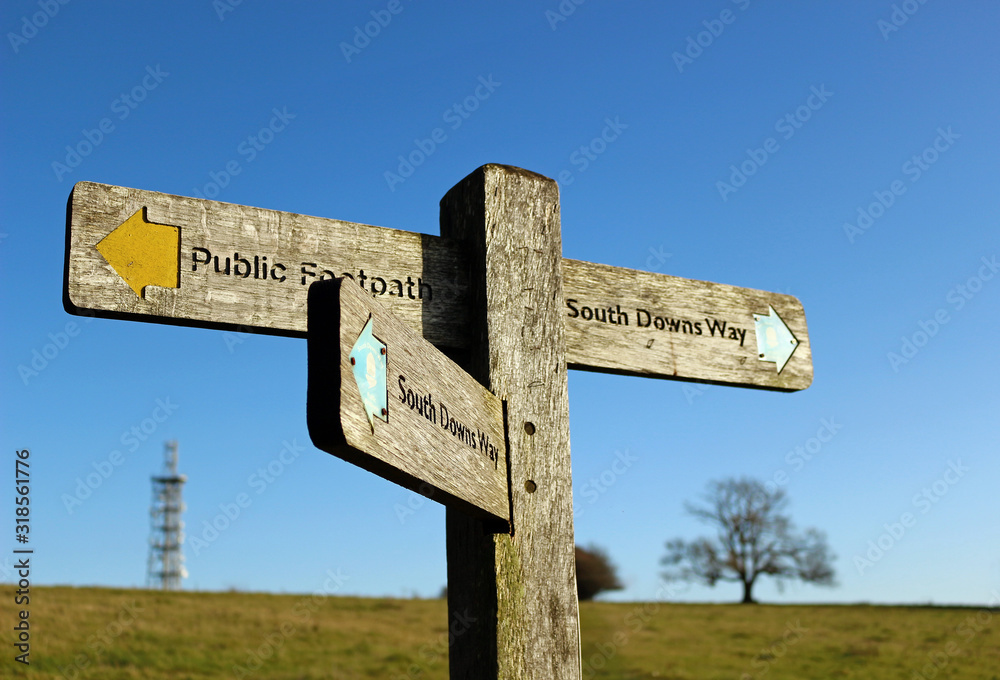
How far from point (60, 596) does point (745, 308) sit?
2732 cm

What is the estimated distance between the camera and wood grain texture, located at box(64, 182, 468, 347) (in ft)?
6.13

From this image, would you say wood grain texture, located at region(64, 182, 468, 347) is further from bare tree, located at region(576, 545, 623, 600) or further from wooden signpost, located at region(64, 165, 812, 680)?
bare tree, located at region(576, 545, 623, 600)

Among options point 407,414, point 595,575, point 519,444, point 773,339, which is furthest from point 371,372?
point 595,575

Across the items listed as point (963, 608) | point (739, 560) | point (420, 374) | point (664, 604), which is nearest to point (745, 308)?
point (420, 374)

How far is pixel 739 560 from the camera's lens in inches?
1511

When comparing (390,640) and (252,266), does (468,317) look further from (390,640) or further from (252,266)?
(390,640)

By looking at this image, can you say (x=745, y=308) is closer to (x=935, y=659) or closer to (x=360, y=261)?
(x=360, y=261)

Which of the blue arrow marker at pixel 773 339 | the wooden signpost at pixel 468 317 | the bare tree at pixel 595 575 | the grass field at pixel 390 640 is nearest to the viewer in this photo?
the wooden signpost at pixel 468 317

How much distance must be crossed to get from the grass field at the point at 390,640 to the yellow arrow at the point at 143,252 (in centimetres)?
1867

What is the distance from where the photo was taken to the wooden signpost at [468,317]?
183 centimetres

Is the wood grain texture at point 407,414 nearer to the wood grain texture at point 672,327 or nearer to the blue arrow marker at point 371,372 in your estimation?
the blue arrow marker at point 371,372

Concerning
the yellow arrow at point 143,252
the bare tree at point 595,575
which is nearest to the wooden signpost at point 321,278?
the yellow arrow at point 143,252

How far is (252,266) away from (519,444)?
0.86 meters

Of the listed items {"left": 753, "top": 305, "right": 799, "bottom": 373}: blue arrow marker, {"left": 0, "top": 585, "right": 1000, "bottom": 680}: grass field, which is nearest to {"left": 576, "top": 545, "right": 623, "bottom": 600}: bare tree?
{"left": 0, "top": 585, "right": 1000, "bottom": 680}: grass field
